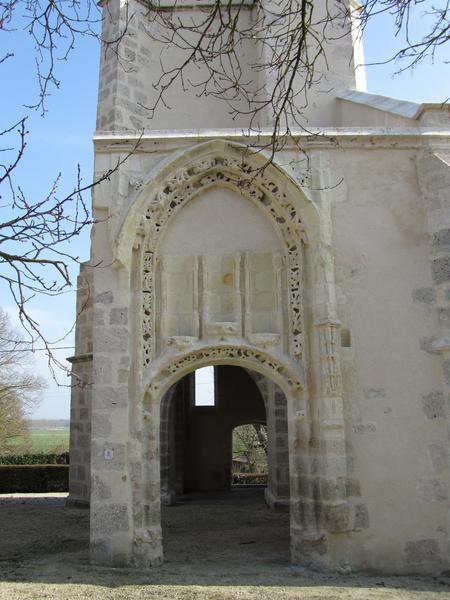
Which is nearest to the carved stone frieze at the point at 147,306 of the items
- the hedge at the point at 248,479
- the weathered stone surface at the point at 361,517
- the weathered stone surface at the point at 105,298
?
the weathered stone surface at the point at 105,298

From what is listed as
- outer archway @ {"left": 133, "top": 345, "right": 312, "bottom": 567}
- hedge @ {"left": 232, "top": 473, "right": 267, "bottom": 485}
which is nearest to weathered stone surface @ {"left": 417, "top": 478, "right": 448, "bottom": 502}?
outer archway @ {"left": 133, "top": 345, "right": 312, "bottom": 567}

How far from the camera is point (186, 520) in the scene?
9.82 meters

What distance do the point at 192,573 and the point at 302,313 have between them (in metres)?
2.92

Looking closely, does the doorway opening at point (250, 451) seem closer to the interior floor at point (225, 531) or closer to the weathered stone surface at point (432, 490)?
the interior floor at point (225, 531)

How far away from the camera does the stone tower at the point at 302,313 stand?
6102 millimetres

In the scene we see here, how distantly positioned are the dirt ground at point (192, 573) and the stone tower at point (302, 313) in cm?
34

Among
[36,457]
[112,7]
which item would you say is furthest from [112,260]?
[36,457]

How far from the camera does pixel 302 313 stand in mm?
6535

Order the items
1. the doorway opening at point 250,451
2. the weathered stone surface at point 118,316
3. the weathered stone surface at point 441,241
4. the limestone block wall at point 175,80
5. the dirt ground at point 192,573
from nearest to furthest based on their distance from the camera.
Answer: the dirt ground at point 192,573 < the weathered stone surface at point 118,316 < the weathered stone surface at point 441,241 < the limestone block wall at point 175,80 < the doorway opening at point 250,451

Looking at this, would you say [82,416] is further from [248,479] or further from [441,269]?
[248,479]

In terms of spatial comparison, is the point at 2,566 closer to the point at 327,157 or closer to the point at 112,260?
the point at 112,260

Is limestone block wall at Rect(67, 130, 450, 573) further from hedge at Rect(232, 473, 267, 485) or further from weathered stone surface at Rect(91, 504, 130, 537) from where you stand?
hedge at Rect(232, 473, 267, 485)

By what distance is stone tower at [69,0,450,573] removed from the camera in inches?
240

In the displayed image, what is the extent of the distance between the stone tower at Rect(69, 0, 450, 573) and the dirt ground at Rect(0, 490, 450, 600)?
1.12ft
